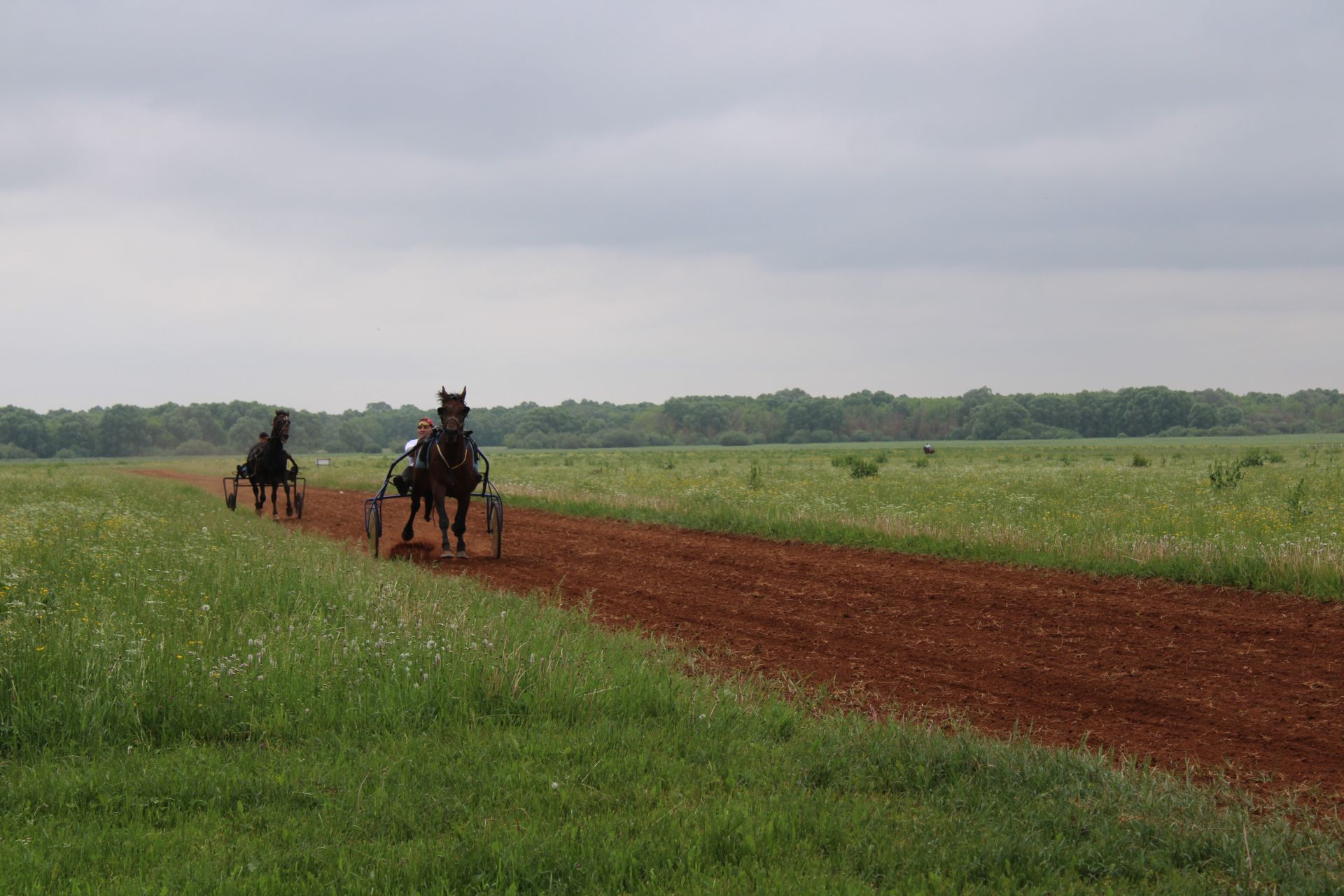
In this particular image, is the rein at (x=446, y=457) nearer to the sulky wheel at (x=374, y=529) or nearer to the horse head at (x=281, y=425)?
the sulky wheel at (x=374, y=529)

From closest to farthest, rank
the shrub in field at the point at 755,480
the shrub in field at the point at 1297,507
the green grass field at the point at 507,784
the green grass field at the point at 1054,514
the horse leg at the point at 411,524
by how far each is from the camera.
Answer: the green grass field at the point at 507,784, the green grass field at the point at 1054,514, the horse leg at the point at 411,524, the shrub in field at the point at 1297,507, the shrub in field at the point at 755,480

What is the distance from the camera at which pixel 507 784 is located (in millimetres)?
5016

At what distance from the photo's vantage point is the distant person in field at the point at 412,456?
51.5 ft

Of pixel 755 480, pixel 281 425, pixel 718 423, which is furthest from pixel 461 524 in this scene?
pixel 718 423

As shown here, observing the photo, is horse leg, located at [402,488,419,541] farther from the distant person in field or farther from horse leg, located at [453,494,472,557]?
horse leg, located at [453,494,472,557]

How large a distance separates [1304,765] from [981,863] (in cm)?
286

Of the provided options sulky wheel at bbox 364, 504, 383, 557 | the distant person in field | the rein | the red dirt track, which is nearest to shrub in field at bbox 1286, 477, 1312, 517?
the red dirt track

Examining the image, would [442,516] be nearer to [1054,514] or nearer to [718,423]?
[1054,514]

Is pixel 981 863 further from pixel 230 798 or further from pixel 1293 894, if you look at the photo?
pixel 230 798

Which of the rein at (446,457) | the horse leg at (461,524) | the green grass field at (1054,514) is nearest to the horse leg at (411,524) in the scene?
the horse leg at (461,524)

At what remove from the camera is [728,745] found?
18.3ft

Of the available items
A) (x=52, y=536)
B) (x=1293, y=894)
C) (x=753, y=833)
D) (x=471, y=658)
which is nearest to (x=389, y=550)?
(x=52, y=536)

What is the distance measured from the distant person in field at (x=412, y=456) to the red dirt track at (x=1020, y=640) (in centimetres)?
144

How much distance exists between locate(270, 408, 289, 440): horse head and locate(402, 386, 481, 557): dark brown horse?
269 inches
